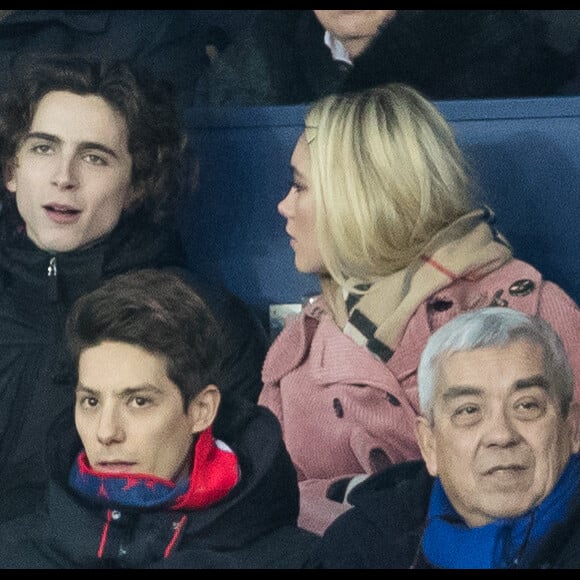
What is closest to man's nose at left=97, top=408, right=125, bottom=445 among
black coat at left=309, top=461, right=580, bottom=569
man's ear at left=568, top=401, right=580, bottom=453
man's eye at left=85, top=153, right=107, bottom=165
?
black coat at left=309, top=461, right=580, bottom=569

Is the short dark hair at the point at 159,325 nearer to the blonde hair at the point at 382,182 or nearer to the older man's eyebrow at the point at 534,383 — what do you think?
the blonde hair at the point at 382,182

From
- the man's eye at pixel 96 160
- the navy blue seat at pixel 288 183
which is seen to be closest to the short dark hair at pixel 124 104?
the man's eye at pixel 96 160

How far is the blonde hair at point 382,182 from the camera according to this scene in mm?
4957

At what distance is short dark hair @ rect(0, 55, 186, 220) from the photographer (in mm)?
5367

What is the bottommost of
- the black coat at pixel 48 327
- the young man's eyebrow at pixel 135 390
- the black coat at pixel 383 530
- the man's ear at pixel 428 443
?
the black coat at pixel 383 530

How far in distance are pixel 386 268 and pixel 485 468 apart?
959 millimetres

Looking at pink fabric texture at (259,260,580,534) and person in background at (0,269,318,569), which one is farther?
pink fabric texture at (259,260,580,534)

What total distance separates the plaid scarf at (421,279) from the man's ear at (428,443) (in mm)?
657

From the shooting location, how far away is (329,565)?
14.0 feet

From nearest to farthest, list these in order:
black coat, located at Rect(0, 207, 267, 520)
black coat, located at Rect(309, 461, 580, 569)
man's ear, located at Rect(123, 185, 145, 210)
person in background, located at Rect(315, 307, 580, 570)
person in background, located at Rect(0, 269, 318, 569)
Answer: person in background, located at Rect(315, 307, 580, 570)
black coat, located at Rect(309, 461, 580, 569)
person in background, located at Rect(0, 269, 318, 569)
black coat, located at Rect(0, 207, 267, 520)
man's ear, located at Rect(123, 185, 145, 210)

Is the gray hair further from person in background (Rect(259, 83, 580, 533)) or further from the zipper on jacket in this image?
the zipper on jacket
